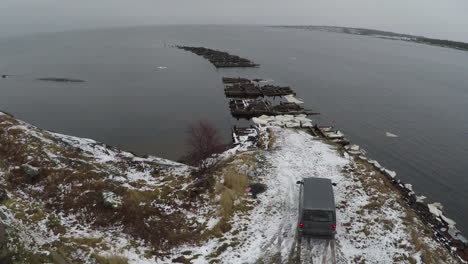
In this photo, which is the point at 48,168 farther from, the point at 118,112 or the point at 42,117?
the point at 42,117

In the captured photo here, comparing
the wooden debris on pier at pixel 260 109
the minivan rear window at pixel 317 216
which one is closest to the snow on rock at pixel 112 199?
the minivan rear window at pixel 317 216

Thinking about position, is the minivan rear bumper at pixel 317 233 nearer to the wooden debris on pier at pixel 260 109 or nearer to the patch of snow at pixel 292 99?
the wooden debris on pier at pixel 260 109

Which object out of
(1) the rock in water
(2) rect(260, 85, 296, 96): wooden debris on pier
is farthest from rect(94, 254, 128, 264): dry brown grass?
(2) rect(260, 85, 296, 96): wooden debris on pier

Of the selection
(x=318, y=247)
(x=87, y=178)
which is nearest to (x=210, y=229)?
(x=318, y=247)

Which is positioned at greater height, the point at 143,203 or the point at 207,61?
the point at 207,61

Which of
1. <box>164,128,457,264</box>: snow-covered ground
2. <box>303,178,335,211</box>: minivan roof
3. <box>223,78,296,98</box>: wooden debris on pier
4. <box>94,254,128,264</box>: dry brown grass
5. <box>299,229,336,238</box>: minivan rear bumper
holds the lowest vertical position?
<box>94,254,128,264</box>: dry brown grass

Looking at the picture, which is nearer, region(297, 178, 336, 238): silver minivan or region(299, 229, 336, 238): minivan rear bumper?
region(297, 178, 336, 238): silver minivan

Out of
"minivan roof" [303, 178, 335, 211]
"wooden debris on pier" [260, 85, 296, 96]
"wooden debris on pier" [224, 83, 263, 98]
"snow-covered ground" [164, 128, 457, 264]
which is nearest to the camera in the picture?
"snow-covered ground" [164, 128, 457, 264]

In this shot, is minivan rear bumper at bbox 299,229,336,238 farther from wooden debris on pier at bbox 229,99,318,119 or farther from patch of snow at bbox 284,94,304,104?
patch of snow at bbox 284,94,304,104
